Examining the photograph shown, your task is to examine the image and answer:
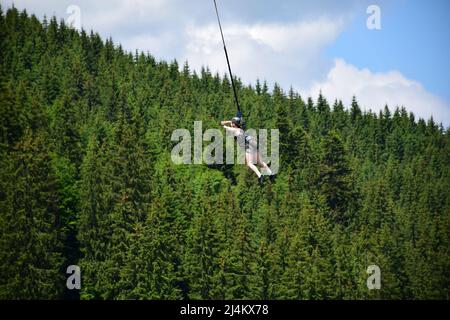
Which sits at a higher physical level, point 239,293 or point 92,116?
point 92,116

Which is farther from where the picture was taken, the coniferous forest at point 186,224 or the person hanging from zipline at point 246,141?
the coniferous forest at point 186,224

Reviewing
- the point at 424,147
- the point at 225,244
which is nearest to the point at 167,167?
the point at 225,244

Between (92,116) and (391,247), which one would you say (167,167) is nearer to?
(391,247)

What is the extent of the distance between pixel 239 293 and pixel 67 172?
81.8 feet

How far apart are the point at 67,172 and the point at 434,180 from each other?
8216 cm

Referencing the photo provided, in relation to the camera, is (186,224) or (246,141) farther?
(186,224)

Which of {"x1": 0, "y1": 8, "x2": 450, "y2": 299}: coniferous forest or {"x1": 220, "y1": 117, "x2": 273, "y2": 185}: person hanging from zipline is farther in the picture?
{"x1": 0, "y1": 8, "x2": 450, "y2": 299}: coniferous forest

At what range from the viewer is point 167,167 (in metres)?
89.3

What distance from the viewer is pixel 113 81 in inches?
6324

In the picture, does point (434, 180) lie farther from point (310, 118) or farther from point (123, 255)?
point (123, 255)
